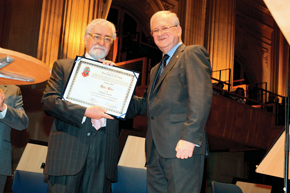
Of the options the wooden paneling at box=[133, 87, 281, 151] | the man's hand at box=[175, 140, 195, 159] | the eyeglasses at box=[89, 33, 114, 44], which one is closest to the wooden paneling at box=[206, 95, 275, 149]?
the wooden paneling at box=[133, 87, 281, 151]

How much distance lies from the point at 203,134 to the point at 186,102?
0.75 feet

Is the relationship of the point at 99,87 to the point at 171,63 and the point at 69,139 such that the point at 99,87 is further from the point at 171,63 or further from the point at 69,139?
the point at 171,63

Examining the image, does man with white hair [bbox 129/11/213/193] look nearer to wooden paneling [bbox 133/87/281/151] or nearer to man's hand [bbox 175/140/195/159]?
man's hand [bbox 175/140/195/159]

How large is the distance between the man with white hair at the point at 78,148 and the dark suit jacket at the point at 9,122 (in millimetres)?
365

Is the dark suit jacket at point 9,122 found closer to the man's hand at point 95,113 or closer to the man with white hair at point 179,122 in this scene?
the man's hand at point 95,113

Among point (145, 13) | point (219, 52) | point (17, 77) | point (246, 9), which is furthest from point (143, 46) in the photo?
point (17, 77)

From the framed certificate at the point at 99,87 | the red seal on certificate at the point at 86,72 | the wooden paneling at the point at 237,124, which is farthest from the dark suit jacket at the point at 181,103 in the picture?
the wooden paneling at the point at 237,124

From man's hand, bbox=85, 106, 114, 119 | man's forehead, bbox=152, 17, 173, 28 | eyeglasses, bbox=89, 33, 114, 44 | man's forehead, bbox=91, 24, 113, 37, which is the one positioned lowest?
man's hand, bbox=85, 106, 114, 119

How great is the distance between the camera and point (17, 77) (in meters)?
1.61

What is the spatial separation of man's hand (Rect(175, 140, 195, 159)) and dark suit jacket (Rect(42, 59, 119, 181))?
1.96 ft

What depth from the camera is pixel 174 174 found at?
2064 mm

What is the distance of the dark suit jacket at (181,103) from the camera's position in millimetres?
2074

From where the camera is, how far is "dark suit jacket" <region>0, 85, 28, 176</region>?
2.62 m

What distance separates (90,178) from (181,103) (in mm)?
794
